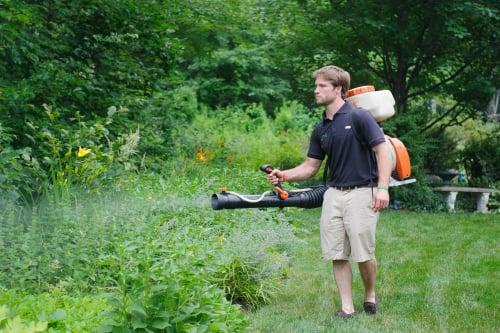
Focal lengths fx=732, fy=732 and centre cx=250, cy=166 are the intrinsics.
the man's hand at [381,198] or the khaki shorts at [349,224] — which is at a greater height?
the man's hand at [381,198]

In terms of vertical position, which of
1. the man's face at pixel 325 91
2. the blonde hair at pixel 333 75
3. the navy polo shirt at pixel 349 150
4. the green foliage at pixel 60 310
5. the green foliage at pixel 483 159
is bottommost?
the green foliage at pixel 483 159

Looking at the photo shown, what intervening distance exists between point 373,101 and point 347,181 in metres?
0.66

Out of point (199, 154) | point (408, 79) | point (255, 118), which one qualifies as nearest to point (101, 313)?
point (199, 154)

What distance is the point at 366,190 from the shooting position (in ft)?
15.9

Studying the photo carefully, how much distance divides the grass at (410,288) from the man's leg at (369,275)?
0.55 feet

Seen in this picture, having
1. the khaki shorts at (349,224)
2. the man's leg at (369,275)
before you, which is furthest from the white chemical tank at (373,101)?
the man's leg at (369,275)

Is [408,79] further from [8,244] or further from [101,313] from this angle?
[101,313]

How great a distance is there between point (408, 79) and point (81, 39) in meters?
6.50

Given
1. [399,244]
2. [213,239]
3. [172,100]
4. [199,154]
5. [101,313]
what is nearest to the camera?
[101,313]

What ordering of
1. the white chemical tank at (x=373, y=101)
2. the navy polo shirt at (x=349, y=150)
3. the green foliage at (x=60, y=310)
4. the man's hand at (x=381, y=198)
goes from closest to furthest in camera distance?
the green foliage at (x=60, y=310)
the man's hand at (x=381, y=198)
the navy polo shirt at (x=349, y=150)
the white chemical tank at (x=373, y=101)

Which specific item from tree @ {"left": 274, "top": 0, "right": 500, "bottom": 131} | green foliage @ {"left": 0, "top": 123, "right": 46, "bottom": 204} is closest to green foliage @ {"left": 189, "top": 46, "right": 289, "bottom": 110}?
tree @ {"left": 274, "top": 0, "right": 500, "bottom": 131}

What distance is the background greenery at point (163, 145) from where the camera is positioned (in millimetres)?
3877

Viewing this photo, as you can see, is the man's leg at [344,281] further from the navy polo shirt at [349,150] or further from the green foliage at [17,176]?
the green foliage at [17,176]

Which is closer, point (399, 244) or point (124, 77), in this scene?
point (399, 244)
